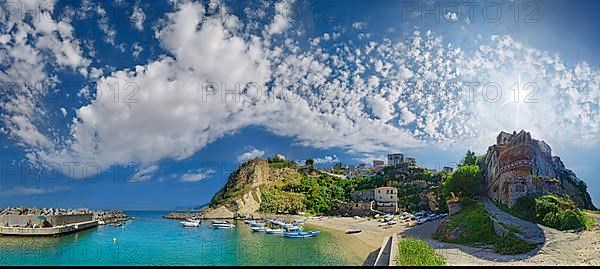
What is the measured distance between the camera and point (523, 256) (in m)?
19.7

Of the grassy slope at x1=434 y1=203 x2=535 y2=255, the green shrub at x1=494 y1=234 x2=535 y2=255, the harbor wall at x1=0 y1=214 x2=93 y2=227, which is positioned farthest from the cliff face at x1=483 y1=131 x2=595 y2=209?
the harbor wall at x1=0 y1=214 x2=93 y2=227

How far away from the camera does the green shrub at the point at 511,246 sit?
20.5 m

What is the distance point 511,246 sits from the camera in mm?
21281

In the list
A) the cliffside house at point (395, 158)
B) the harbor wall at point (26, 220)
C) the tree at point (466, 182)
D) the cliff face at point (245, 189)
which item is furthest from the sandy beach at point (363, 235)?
the cliffside house at point (395, 158)

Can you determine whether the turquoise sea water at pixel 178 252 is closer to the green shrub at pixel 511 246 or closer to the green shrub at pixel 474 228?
the green shrub at pixel 474 228

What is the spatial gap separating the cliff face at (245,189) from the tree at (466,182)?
42597 millimetres

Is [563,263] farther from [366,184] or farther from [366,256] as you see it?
[366,184]

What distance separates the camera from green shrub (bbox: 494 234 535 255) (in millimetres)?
20531

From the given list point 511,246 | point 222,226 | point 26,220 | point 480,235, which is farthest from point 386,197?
point 26,220

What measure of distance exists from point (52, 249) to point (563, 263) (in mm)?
36396

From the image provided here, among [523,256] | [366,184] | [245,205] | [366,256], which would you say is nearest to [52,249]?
[366,256]

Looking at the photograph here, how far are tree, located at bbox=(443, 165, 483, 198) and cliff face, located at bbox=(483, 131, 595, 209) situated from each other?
7.32 ft

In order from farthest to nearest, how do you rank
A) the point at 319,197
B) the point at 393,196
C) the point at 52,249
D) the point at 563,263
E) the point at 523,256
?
1. the point at 319,197
2. the point at 393,196
3. the point at 52,249
4. the point at 523,256
5. the point at 563,263

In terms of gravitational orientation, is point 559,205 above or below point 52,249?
above
